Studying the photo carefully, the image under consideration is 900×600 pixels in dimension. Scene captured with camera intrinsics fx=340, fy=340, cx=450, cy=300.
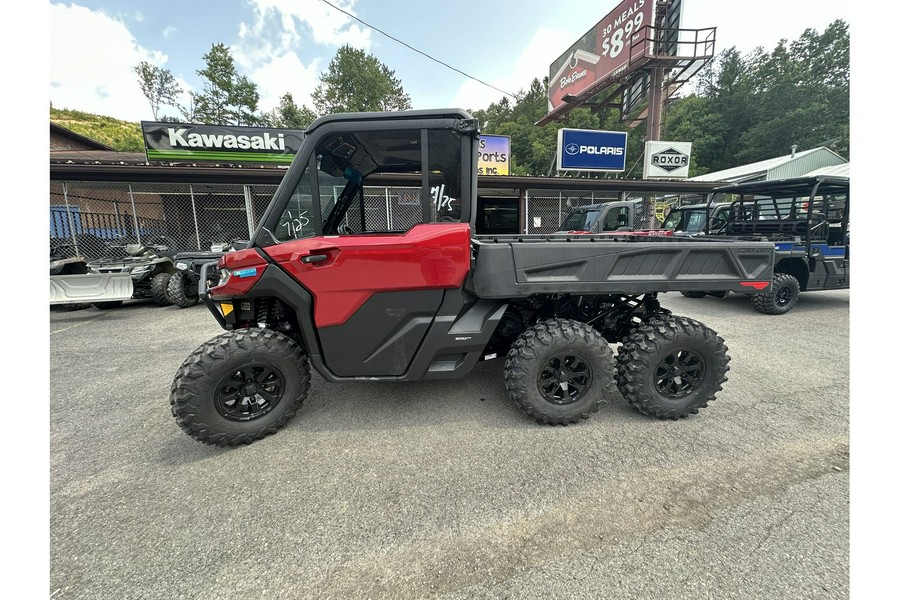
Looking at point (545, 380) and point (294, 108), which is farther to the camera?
point (294, 108)

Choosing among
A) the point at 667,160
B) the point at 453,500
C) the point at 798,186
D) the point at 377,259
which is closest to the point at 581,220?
the point at 798,186

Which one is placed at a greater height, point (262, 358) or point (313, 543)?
point (262, 358)

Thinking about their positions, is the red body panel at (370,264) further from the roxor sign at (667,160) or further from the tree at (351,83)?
the tree at (351,83)

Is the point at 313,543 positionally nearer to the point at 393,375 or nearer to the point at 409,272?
the point at 393,375

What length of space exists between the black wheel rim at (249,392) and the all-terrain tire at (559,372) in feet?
5.67

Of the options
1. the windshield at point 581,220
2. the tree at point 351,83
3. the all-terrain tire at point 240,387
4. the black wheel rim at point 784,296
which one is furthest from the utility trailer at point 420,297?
the tree at point 351,83

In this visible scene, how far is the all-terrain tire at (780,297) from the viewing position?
19.3 feet

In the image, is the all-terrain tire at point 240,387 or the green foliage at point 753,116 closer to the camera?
the all-terrain tire at point 240,387

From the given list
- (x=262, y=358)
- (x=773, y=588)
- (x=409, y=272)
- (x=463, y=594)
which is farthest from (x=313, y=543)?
(x=773, y=588)

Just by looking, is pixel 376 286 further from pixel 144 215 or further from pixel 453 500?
pixel 144 215

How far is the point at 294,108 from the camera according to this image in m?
33.1

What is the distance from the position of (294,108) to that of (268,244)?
3831 cm

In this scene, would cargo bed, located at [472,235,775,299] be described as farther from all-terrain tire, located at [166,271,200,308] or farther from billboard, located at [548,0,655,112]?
billboard, located at [548,0,655,112]

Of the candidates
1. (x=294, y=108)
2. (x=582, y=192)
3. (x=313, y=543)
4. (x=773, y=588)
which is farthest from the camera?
(x=294, y=108)
